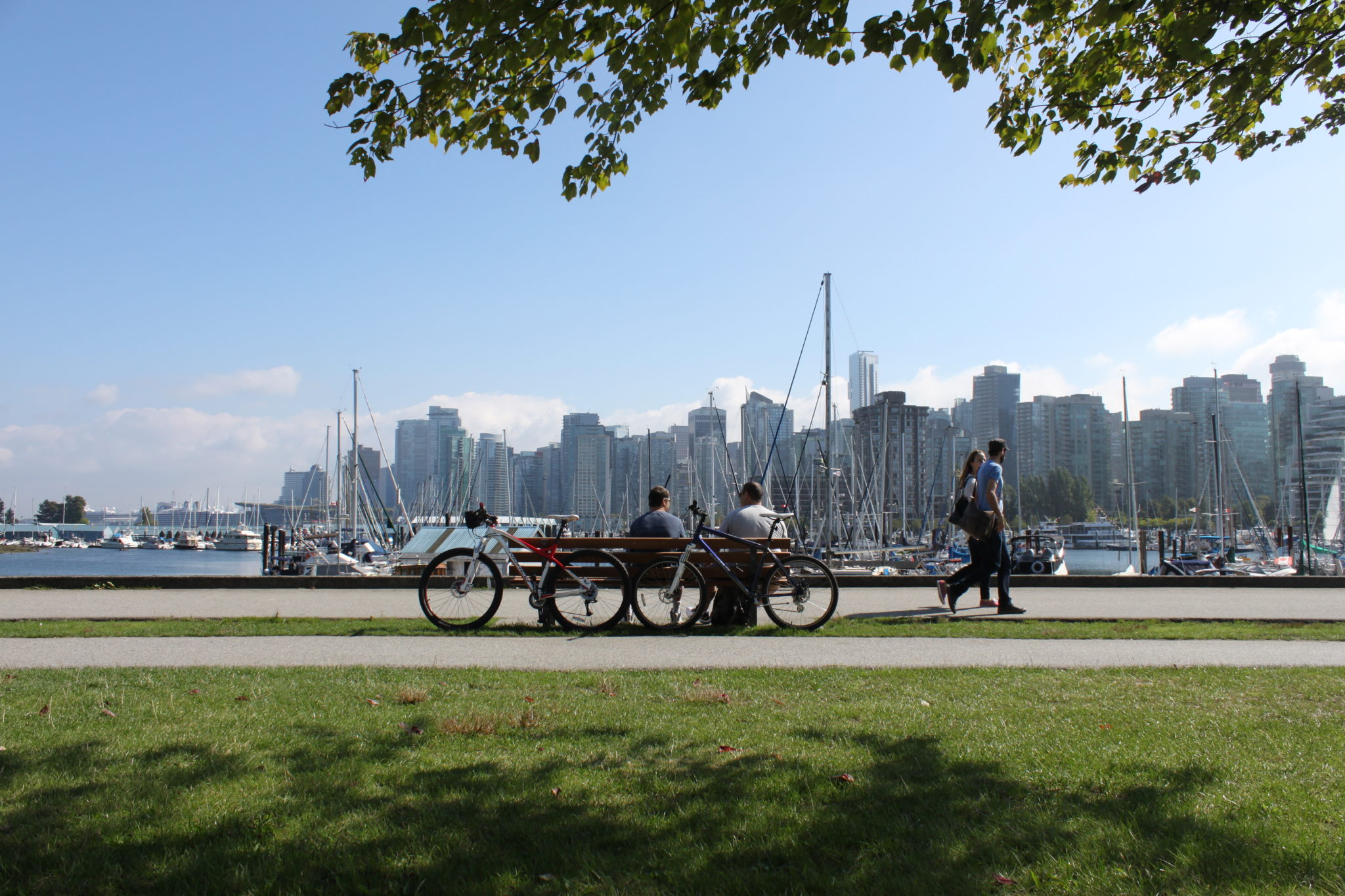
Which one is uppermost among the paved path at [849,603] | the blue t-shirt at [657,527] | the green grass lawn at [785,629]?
the blue t-shirt at [657,527]

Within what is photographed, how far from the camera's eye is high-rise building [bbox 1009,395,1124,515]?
121m

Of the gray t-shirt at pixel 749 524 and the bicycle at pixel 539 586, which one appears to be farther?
the gray t-shirt at pixel 749 524

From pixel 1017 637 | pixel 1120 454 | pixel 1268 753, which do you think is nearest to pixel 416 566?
pixel 1017 637

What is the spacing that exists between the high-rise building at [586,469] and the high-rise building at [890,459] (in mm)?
24508

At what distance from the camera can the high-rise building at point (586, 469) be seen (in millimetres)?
82812

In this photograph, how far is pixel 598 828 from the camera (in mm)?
3104

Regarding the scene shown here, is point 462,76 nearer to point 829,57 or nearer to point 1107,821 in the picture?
point 829,57

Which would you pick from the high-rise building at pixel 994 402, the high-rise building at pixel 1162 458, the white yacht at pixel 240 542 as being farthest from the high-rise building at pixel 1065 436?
the white yacht at pixel 240 542

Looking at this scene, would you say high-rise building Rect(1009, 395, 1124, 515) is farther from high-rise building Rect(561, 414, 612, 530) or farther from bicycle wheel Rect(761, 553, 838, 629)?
bicycle wheel Rect(761, 553, 838, 629)

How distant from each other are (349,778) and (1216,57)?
25.1ft

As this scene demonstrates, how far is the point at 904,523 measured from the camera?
58.8 m

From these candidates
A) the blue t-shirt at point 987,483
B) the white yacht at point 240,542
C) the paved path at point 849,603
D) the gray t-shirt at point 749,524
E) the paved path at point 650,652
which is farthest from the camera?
the white yacht at point 240,542

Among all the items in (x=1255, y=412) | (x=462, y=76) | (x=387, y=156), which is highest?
(x=1255, y=412)

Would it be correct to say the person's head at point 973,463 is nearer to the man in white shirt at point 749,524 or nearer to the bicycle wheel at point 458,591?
the man in white shirt at point 749,524
